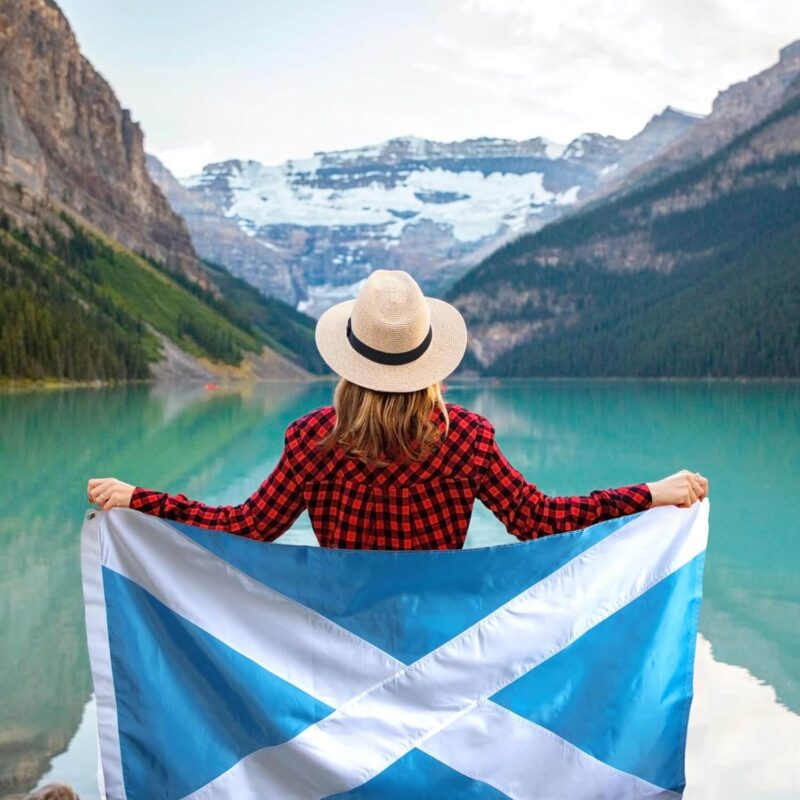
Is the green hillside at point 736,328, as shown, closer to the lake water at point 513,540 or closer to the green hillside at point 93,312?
the green hillside at point 93,312

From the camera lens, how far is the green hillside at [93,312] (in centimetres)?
9250

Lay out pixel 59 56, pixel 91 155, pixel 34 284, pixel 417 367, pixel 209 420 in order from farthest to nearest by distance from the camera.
→ pixel 91 155, pixel 59 56, pixel 34 284, pixel 209 420, pixel 417 367

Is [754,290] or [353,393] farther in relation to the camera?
[754,290]

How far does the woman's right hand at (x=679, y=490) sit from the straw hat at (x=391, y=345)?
1.12m

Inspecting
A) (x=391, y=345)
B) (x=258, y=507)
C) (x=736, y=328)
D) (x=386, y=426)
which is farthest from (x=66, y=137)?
(x=386, y=426)

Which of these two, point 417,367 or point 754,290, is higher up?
point 754,290

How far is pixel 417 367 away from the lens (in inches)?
162

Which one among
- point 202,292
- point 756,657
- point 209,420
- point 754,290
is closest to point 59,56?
point 202,292

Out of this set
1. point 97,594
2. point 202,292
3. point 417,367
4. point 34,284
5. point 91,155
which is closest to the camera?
point 417,367

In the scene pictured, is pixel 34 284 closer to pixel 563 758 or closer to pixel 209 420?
pixel 209 420

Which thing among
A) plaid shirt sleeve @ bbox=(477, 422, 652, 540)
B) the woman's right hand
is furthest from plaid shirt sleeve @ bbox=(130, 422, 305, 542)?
the woman's right hand

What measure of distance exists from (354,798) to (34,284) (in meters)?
121

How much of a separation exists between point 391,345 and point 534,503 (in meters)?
0.90

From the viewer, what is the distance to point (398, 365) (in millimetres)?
4098
